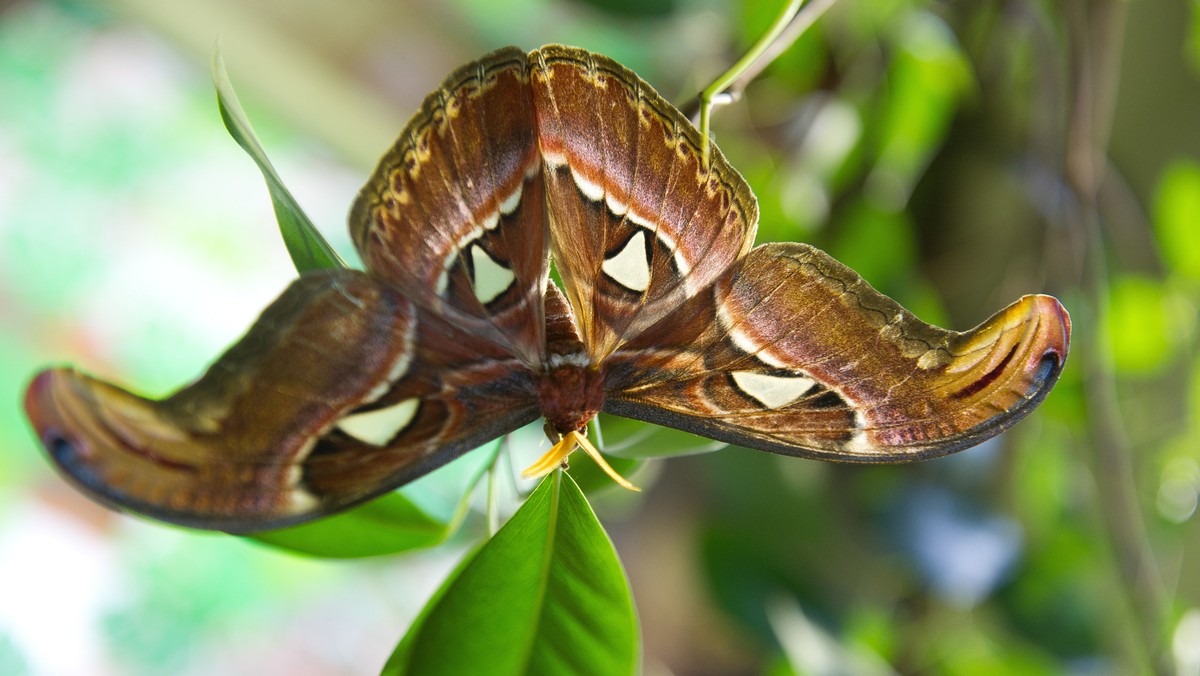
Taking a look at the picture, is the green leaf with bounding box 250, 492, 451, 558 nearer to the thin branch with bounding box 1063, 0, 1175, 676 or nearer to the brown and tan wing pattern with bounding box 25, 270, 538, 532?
the brown and tan wing pattern with bounding box 25, 270, 538, 532

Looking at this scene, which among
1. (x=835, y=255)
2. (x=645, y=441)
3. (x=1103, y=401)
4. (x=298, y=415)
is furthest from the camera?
(x=835, y=255)

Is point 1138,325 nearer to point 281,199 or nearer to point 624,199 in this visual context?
point 624,199

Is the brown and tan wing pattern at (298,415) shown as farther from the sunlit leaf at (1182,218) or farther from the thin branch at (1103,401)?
the sunlit leaf at (1182,218)

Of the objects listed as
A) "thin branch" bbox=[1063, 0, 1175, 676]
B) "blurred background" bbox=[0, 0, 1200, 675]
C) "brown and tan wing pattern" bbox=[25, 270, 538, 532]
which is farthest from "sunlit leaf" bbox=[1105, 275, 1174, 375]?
"brown and tan wing pattern" bbox=[25, 270, 538, 532]

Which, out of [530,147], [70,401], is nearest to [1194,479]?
[530,147]

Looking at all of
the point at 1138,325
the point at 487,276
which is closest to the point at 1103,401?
the point at 1138,325
